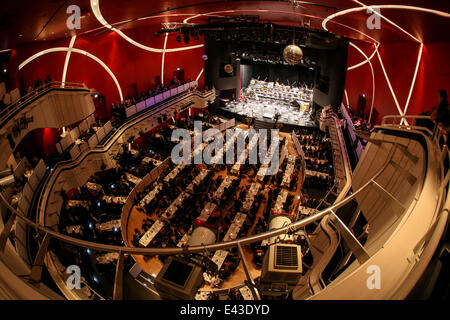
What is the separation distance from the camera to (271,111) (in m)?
23.8

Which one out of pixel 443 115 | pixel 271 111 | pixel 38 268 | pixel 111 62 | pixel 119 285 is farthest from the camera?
pixel 271 111

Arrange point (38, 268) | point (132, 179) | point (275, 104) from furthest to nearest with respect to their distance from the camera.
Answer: point (275, 104)
point (132, 179)
point (38, 268)

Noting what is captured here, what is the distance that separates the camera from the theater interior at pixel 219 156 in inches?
128

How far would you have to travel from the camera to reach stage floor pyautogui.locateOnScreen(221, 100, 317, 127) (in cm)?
2192

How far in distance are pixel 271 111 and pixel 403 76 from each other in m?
13.6

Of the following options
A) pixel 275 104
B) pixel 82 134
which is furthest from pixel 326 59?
pixel 82 134

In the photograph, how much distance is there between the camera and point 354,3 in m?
5.61

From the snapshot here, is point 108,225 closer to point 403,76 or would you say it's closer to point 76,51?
point 76,51

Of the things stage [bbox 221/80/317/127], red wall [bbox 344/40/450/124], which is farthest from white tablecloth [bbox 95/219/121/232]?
stage [bbox 221/80/317/127]

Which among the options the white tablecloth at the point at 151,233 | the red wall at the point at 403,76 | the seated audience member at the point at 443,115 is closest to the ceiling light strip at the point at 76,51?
the white tablecloth at the point at 151,233

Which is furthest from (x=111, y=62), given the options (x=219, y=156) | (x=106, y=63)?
(x=219, y=156)

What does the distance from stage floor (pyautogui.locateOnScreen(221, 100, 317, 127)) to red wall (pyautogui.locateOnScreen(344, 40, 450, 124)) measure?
16.9ft

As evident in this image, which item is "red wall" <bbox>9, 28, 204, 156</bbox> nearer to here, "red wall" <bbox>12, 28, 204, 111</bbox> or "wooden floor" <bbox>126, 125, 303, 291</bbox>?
"red wall" <bbox>12, 28, 204, 111</bbox>

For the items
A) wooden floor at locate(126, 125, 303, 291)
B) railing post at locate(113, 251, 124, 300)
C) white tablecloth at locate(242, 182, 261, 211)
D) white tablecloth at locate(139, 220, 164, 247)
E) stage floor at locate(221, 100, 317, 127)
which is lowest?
wooden floor at locate(126, 125, 303, 291)
